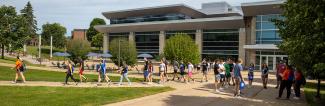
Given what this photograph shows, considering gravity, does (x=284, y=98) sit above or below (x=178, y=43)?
below

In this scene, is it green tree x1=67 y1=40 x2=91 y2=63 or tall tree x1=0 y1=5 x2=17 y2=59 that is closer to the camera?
tall tree x1=0 y1=5 x2=17 y2=59

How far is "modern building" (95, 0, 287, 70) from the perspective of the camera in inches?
1843

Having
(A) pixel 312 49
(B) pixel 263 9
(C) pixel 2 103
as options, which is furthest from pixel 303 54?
(B) pixel 263 9

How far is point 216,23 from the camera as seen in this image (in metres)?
57.2

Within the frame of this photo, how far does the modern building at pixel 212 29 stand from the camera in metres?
46.8

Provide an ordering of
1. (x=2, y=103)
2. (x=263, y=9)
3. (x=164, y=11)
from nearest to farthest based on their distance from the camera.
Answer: (x=2, y=103)
(x=263, y=9)
(x=164, y=11)

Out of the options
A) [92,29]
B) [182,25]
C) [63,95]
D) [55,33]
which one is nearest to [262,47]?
[182,25]

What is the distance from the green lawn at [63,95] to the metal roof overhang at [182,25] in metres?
39.4

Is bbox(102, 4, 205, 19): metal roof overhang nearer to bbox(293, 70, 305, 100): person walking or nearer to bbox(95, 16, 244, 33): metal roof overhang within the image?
bbox(95, 16, 244, 33): metal roof overhang

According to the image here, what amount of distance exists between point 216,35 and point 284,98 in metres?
43.6

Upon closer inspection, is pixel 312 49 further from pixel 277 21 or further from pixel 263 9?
pixel 263 9

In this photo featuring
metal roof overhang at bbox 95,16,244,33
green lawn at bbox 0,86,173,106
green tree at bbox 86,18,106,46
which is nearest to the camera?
green lawn at bbox 0,86,173,106

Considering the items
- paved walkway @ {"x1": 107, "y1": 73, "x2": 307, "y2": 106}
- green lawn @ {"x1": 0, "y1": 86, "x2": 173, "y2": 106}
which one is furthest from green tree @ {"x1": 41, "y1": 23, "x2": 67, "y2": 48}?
paved walkway @ {"x1": 107, "y1": 73, "x2": 307, "y2": 106}

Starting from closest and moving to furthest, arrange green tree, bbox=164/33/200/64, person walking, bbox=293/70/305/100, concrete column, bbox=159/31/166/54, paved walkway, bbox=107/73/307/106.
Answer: paved walkway, bbox=107/73/307/106 → person walking, bbox=293/70/305/100 → green tree, bbox=164/33/200/64 → concrete column, bbox=159/31/166/54
